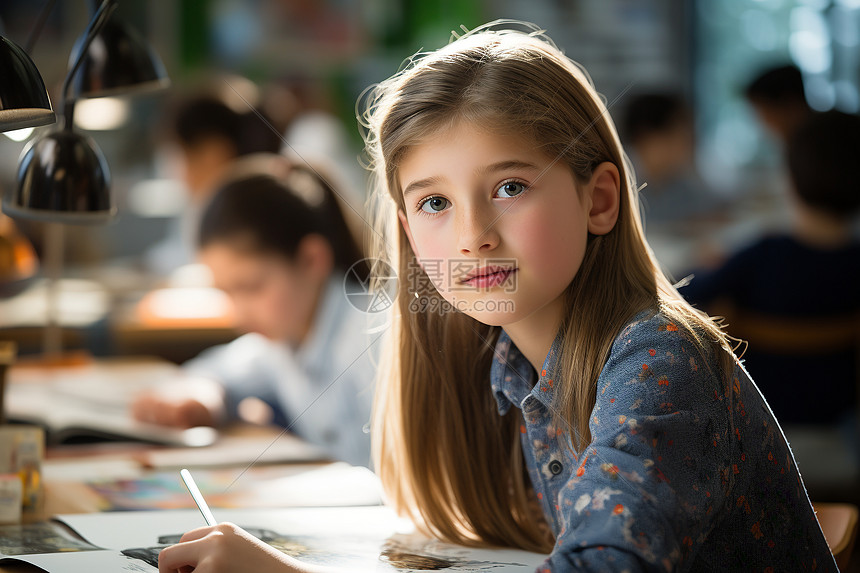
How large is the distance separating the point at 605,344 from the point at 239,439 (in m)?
0.80

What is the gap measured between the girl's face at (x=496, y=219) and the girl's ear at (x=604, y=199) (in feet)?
0.07

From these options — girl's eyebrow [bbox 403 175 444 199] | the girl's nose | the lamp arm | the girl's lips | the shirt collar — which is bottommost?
the shirt collar

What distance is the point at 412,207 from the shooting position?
0.80 meters

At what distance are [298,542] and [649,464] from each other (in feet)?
1.26

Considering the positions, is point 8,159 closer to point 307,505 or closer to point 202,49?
point 202,49

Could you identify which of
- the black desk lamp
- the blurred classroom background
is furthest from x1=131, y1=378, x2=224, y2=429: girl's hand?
the blurred classroom background

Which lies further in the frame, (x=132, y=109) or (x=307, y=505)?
(x=132, y=109)

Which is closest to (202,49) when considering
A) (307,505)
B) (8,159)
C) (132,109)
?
(132,109)

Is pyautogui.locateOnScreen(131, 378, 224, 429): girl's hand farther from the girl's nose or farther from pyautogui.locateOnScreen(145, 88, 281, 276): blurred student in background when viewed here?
pyautogui.locateOnScreen(145, 88, 281, 276): blurred student in background

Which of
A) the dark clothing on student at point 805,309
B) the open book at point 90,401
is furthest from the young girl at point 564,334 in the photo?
the dark clothing on student at point 805,309

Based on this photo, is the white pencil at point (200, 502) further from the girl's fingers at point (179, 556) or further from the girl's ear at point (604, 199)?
the girl's ear at point (604, 199)

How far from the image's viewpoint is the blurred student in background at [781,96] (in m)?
3.11

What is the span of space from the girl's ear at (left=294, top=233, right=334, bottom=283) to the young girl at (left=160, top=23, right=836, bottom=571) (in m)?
0.80

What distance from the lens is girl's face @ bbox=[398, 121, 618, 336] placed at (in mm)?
746
